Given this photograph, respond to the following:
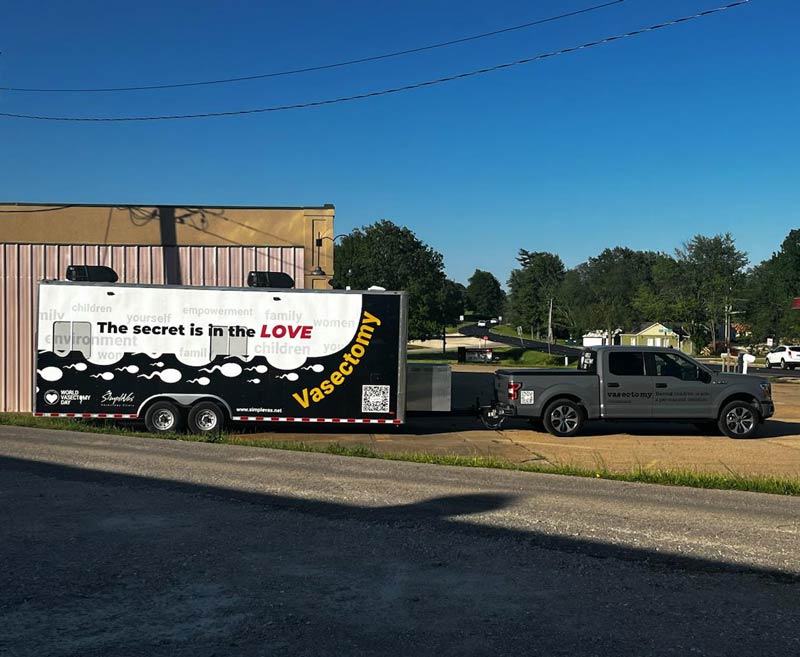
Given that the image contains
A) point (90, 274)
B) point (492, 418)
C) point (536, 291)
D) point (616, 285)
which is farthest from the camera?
point (536, 291)

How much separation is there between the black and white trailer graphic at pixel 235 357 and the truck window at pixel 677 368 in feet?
18.8

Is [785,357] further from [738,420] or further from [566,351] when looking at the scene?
[738,420]

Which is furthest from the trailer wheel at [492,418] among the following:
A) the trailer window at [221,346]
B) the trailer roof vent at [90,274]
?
the trailer roof vent at [90,274]

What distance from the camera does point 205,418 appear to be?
1697cm

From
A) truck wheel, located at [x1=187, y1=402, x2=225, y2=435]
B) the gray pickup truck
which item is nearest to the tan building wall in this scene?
truck wheel, located at [x1=187, y1=402, x2=225, y2=435]

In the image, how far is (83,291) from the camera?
54.8 feet

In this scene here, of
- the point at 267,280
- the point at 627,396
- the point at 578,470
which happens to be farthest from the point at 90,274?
the point at 627,396

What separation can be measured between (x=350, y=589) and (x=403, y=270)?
6392cm

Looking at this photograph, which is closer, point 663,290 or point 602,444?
point 602,444

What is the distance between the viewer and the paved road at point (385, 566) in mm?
4895

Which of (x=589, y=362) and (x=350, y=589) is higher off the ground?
(x=589, y=362)

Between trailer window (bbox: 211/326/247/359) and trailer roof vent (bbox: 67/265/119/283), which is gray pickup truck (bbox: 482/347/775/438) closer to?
trailer window (bbox: 211/326/247/359)

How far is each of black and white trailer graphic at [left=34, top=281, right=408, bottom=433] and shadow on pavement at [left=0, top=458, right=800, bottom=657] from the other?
8.30m

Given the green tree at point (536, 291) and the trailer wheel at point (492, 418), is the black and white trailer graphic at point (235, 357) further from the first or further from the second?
the green tree at point (536, 291)
